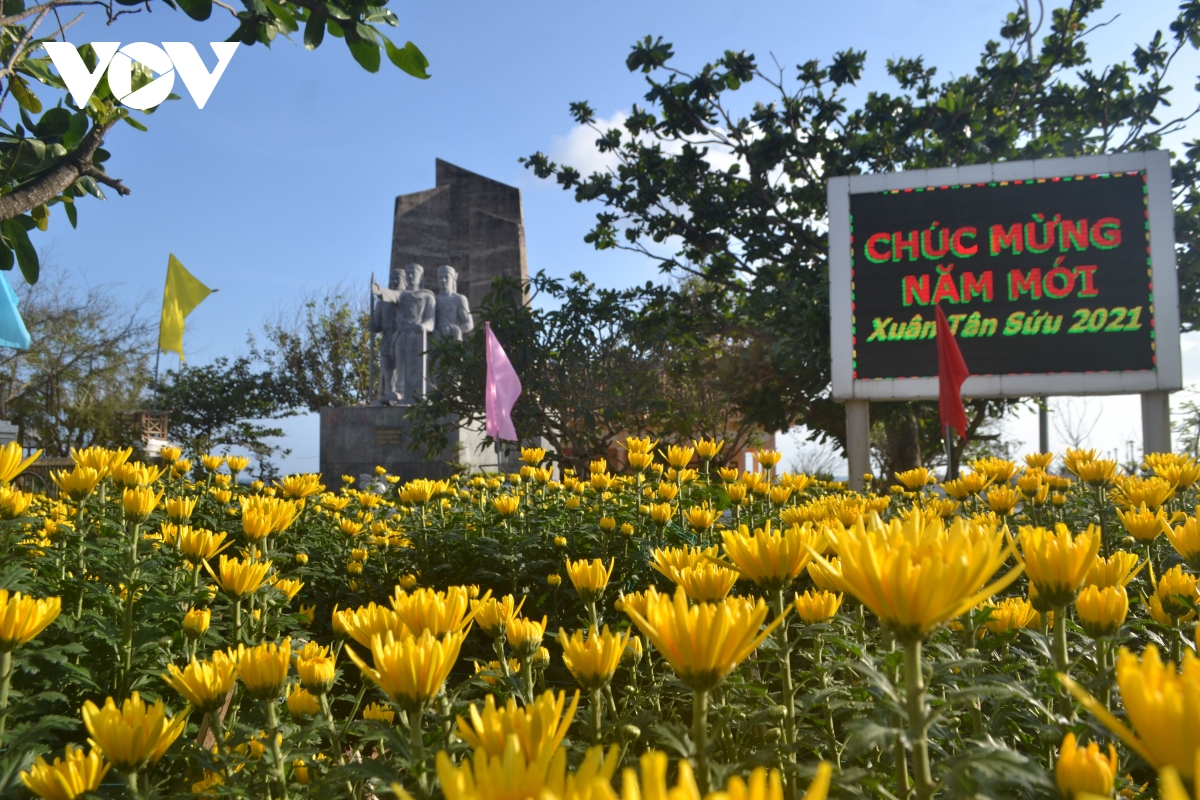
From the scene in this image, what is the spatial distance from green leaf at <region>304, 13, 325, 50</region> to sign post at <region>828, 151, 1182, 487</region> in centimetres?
754

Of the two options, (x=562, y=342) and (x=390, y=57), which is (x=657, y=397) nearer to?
(x=562, y=342)

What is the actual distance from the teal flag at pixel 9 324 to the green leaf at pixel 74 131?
3.60 m

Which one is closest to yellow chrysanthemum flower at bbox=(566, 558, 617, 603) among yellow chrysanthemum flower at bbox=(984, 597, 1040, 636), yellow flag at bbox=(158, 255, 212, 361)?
yellow chrysanthemum flower at bbox=(984, 597, 1040, 636)

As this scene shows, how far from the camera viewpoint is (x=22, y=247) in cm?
333

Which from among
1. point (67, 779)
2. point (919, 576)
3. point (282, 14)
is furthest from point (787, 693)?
point (282, 14)

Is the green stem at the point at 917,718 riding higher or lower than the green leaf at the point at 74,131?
lower

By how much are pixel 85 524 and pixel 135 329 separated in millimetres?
25879

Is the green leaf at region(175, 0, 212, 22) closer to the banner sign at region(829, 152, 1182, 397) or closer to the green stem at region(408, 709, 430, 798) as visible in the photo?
the green stem at region(408, 709, 430, 798)

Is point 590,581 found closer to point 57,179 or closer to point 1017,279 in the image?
point 57,179

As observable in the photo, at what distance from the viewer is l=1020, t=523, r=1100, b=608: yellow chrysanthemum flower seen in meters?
1.15

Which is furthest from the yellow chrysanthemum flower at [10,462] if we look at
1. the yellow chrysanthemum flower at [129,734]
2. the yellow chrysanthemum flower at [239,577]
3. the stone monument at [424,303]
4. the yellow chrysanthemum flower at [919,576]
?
the stone monument at [424,303]

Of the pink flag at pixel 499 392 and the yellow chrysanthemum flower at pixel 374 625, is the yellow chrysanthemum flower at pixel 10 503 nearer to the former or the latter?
the yellow chrysanthemum flower at pixel 374 625

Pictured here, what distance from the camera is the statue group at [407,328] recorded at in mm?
17784
